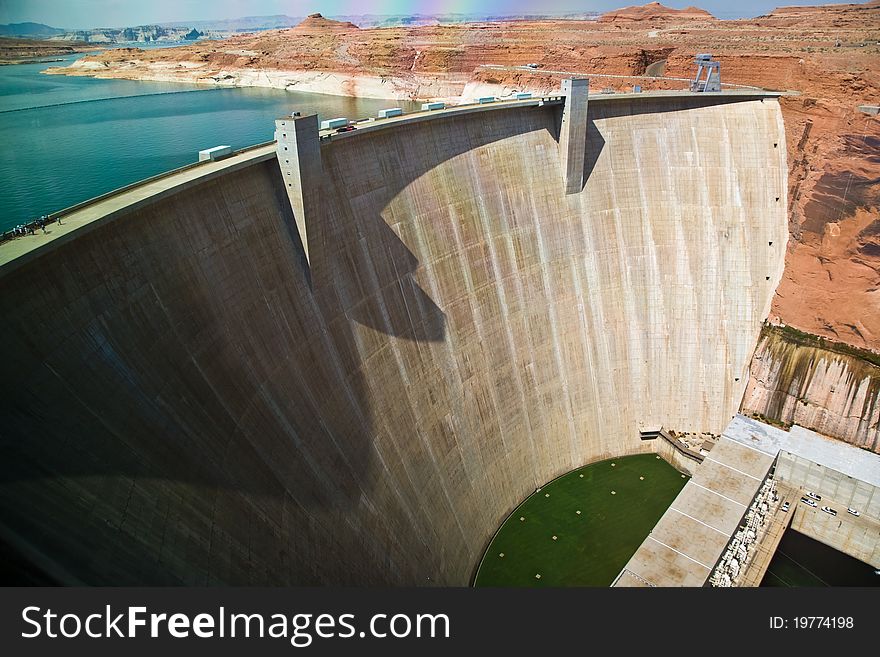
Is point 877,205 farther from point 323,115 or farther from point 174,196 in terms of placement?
point 323,115

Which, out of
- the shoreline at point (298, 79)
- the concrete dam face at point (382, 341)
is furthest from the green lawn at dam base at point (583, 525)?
the shoreline at point (298, 79)

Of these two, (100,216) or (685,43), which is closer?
(100,216)

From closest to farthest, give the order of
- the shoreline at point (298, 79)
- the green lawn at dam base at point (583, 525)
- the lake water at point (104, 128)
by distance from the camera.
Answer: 1. the green lawn at dam base at point (583, 525)
2. the lake water at point (104, 128)
3. the shoreline at point (298, 79)

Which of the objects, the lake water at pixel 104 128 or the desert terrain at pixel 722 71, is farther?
the lake water at pixel 104 128

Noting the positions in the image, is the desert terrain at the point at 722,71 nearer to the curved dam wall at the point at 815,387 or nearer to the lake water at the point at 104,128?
the curved dam wall at the point at 815,387

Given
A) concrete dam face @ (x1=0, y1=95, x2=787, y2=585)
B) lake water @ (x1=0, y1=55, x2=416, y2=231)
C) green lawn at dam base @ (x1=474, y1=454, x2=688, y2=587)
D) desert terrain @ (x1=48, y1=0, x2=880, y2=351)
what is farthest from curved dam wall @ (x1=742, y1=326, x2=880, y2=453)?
lake water @ (x1=0, y1=55, x2=416, y2=231)

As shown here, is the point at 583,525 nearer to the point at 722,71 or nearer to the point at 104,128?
the point at 722,71

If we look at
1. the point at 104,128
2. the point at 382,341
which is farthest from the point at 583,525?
the point at 104,128

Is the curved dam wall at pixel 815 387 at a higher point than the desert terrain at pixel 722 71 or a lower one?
lower

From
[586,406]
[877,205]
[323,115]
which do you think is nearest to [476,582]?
[586,406]
